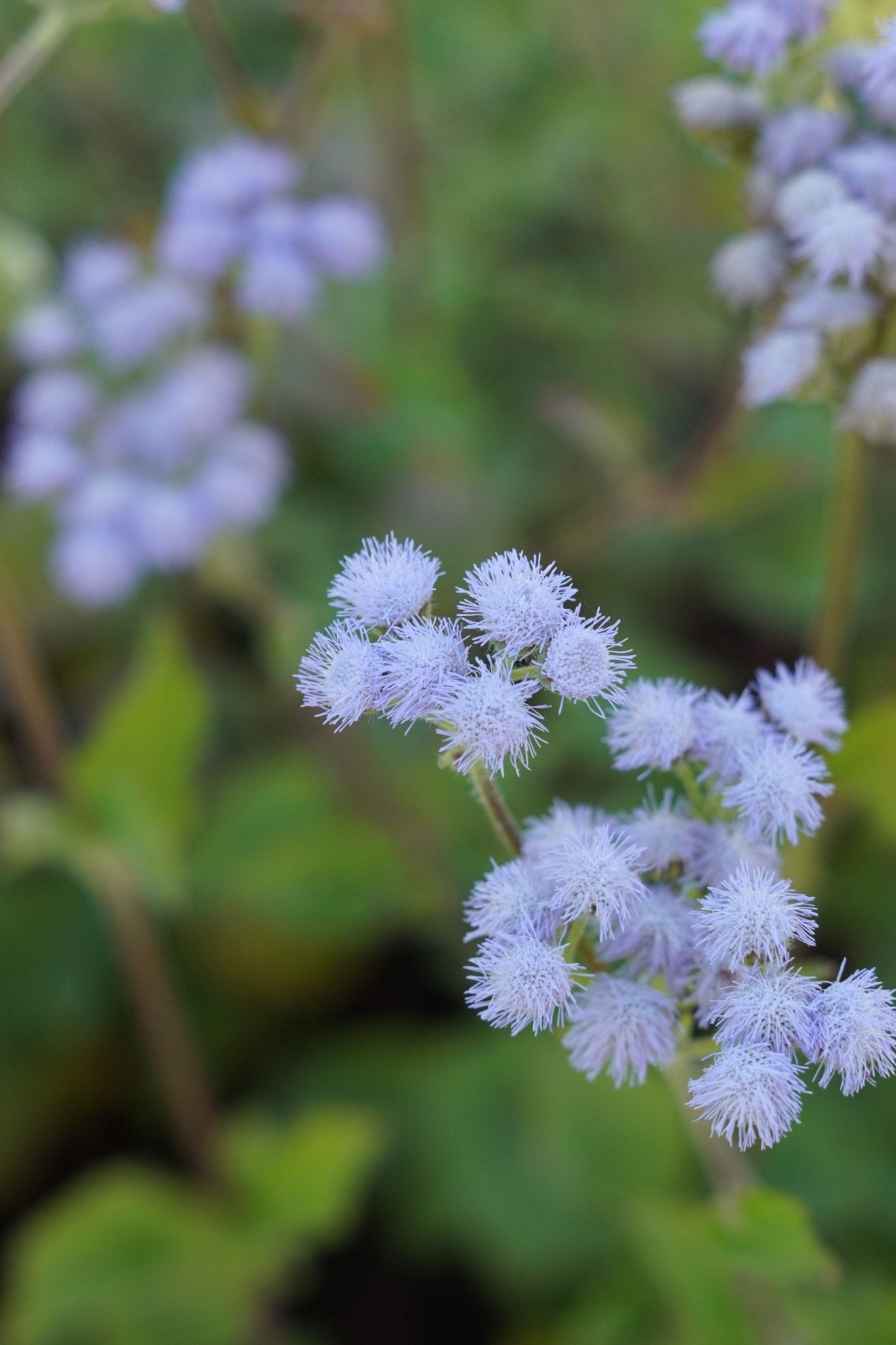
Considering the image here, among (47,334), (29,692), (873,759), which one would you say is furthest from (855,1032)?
(47,334)

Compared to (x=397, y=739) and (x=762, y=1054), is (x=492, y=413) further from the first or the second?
(x=762, y=1054)

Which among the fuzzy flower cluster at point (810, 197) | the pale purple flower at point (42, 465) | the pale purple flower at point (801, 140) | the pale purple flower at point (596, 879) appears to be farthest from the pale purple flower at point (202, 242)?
the pale purple flower at point (596, 879)

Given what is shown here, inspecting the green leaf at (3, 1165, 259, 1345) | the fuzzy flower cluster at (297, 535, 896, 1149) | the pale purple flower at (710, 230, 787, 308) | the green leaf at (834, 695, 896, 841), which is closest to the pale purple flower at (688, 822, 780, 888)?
the fuzzy flower cluster at (297, 535, 896, 1149)

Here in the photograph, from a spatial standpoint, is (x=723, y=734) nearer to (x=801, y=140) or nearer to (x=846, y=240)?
(x=846, y=240)

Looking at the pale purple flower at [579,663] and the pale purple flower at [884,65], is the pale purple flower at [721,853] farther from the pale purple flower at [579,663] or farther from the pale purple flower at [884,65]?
the pale purple flower at [884,65]

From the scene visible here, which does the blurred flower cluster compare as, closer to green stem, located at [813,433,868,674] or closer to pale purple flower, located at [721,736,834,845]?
green stem, located at [813,433,868,674]

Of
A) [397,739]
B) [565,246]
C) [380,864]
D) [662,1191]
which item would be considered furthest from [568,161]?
[662,1191]
